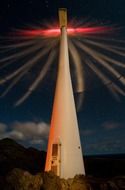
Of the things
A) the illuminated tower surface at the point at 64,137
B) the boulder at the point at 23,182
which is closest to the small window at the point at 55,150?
the illuminated tower surface at the point at 64,137

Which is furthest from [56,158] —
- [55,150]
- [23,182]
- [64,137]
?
[23,182]

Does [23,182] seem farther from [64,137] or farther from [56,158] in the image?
[64,137]

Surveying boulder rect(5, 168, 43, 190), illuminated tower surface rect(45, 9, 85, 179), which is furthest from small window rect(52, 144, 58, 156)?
boulder rect(5, 168, 43, 190)

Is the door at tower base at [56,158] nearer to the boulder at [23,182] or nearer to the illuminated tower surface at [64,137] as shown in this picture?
the illuminated tower surface at [64,137]

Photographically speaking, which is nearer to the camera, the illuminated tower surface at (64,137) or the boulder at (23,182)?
the boulder at (23,182)

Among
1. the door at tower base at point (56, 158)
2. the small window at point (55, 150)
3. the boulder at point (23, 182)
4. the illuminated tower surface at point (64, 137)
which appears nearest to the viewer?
the boulder at point (23, 182)

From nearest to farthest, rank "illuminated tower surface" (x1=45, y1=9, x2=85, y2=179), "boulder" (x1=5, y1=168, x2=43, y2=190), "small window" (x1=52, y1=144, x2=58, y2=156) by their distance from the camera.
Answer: "boulder" (x1=5, y1=168, x2=43, y2=190) → "illuminated tower surface" (x1=45, y1=9, x2=85, y2=179) → "small window" (x1=52, y1=144, x2=58, y2=156)

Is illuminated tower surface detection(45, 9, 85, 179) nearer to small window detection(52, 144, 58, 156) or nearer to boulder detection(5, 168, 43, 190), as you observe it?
small window detection(52, 144, 58, 156)

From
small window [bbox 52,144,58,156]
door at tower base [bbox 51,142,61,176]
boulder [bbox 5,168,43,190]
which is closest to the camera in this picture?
boulder [bbox 5,168,43,190]

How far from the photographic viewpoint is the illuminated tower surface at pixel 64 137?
2220cm

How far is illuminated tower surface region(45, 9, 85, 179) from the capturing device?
22.2 metres

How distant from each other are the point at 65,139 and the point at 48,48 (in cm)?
1290

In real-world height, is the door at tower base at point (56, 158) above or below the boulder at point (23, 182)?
above

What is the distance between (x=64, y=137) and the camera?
75.1ft
